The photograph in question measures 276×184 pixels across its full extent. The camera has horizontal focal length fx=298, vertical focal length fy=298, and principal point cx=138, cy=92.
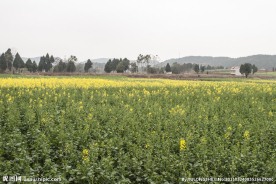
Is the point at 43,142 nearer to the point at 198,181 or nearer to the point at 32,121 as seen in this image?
the point at 32,121

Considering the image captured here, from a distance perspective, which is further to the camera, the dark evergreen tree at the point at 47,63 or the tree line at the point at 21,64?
the dark evergreen tree at the point at 47,63

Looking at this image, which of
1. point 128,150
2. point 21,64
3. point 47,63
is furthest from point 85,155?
point 47,63

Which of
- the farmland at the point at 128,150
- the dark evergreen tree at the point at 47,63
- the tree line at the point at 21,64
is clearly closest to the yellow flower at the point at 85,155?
the farmland at the point at 128,150

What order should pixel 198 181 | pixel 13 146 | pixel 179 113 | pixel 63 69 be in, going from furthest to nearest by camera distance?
pixel 63 69, pixel 179 113, pixel 13 146, pixel 198 181

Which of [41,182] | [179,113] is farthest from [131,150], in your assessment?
[179,113]

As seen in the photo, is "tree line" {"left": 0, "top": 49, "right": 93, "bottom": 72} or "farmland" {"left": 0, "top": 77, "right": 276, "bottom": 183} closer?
"farmland" {"left": 0, "top": 77, "right": 276, "bottom": 183}

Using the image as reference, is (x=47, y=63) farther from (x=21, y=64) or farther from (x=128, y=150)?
(x=128, y=150)

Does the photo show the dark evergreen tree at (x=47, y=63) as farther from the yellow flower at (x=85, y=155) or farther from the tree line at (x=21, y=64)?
the yellow flower at (x=85, y=155)

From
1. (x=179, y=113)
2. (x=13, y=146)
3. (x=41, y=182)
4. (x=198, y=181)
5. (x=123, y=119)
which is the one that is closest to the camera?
(x=41, y=182)

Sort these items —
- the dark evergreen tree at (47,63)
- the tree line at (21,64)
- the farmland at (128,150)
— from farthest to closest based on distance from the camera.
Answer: the dark evergreen tree at (47,63) < the tree line at (21,64) < the farmland at (128,150)

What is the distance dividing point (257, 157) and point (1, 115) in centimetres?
888

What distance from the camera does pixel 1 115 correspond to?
1108cm

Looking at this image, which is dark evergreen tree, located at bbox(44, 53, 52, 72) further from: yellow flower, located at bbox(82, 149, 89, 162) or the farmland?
yellow flower, located at bbox(82, 149, 89, 162)

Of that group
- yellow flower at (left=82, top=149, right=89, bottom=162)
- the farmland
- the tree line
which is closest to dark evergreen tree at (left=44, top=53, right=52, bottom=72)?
the tree line
